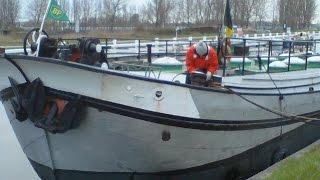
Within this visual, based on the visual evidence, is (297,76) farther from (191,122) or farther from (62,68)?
(62,68)

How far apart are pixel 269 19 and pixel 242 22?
26.1 meters

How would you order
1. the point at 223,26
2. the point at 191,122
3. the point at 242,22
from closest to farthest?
1. the point at 191,122
2. the point at 223,26
3. the point at 242,22

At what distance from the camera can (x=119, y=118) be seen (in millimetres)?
7816

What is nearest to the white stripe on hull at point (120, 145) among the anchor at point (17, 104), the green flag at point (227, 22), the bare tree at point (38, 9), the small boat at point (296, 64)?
the anchor at point (17, 104)

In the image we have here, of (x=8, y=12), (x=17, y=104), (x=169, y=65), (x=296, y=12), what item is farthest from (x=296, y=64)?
(x=296, y=12)

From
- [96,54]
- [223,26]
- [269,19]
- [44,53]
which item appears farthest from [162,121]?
[269,19]

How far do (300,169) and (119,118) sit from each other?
246cm

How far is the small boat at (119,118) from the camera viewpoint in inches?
304

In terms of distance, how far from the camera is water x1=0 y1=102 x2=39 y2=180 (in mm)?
10555

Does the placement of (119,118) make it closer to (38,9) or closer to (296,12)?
(38,9)

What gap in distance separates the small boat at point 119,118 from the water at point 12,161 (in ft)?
4.91

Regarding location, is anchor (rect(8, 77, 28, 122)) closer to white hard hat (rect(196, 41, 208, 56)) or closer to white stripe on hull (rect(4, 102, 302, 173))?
white stripe on hull (rect(4, 102, 302, 173))

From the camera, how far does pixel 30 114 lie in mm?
7840

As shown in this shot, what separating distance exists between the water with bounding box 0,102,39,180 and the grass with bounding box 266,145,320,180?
15.7ft
